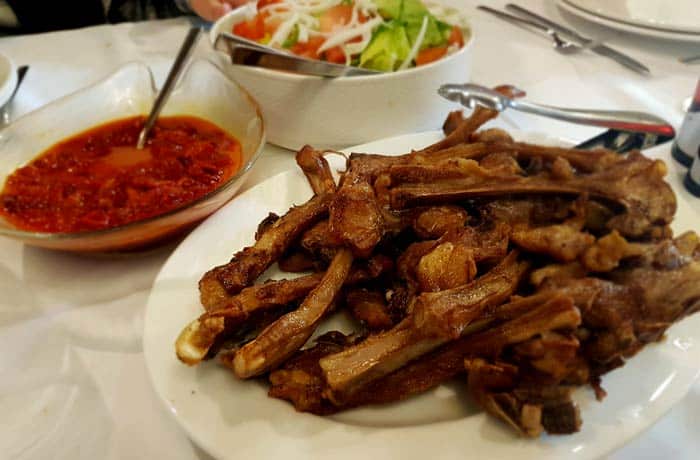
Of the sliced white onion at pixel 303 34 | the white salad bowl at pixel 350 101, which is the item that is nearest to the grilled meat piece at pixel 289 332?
the white salad bowl at pixel 350 101

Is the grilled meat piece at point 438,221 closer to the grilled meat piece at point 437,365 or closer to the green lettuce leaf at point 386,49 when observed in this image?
the grilled meat piece at point 437,365

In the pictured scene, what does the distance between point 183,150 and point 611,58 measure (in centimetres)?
166

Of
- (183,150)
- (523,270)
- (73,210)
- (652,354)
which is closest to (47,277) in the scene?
(73,210)

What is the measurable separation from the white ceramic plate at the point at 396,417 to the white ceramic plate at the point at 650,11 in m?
1.54

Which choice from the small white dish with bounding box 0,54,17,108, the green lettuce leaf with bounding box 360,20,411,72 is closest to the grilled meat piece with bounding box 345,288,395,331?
the green lettuce leaf with bounding box 360,20,411,72

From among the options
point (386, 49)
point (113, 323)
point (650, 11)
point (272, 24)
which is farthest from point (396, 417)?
point (650, 11)

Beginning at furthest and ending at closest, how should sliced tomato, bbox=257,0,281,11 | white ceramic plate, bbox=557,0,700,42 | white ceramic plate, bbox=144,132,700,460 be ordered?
white ceramic plate, bbox=557,0,700,42 < sliced tomato, bbox=257,0,281,11 < white ceramic plate, bbox=144,132,700,460

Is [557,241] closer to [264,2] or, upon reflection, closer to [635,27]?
[264,2]

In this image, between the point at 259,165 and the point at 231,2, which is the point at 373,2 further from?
the point at 231,2

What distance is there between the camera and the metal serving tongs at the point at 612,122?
1.23m

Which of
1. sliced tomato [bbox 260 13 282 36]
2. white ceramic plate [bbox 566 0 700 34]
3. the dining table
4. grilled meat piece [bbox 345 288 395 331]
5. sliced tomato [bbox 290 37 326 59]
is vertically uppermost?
white ceramic plate [bbox 566 0 700 34]

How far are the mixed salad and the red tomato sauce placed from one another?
401 mm

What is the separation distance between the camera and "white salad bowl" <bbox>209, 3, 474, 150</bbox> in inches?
56.9

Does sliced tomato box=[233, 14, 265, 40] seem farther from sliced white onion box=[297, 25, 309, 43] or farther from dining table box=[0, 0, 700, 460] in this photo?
dining table box=[0, 0, 700, 460]
